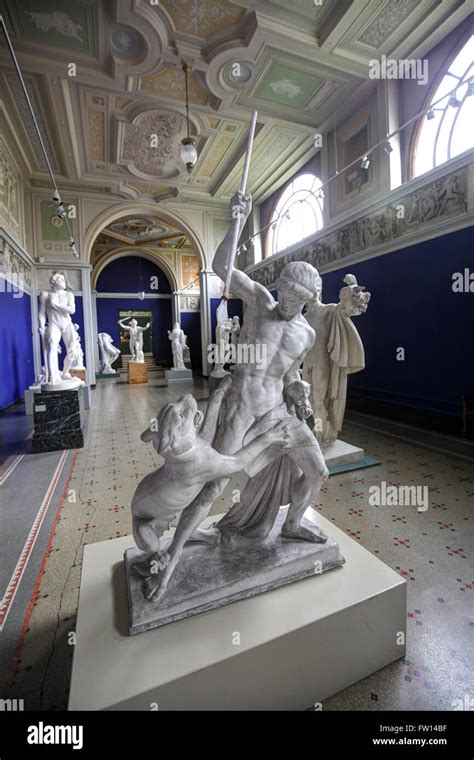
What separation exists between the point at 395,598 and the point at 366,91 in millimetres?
10110

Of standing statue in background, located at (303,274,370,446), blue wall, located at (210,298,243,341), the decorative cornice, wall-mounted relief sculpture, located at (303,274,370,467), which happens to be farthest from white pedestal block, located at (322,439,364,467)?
blue wall, located at (210,298,243,341)

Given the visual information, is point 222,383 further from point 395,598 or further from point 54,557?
point 54,557

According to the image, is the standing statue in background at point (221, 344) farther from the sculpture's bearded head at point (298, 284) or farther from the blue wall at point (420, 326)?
the sculpture's bearded head at point (298, 284)

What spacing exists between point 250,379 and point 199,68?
28.5ft

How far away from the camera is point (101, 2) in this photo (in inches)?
234

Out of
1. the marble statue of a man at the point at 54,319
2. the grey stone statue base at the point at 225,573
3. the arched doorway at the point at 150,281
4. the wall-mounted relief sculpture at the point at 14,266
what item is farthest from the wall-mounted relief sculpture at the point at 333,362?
the arched doorway at the point at 150,281

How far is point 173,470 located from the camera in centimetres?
150

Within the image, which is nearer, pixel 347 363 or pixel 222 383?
pixel 222 383

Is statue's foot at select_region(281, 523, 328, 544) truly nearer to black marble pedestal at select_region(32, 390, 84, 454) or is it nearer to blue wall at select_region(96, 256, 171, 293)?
black marble pedestal at select_region(32, 390, 84, 454)

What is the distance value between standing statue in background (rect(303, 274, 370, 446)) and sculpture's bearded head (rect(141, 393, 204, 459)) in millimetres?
3330

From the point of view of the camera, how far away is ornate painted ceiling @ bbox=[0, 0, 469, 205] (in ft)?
20.2

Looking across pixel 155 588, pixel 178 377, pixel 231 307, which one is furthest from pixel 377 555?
pixel 231 307
